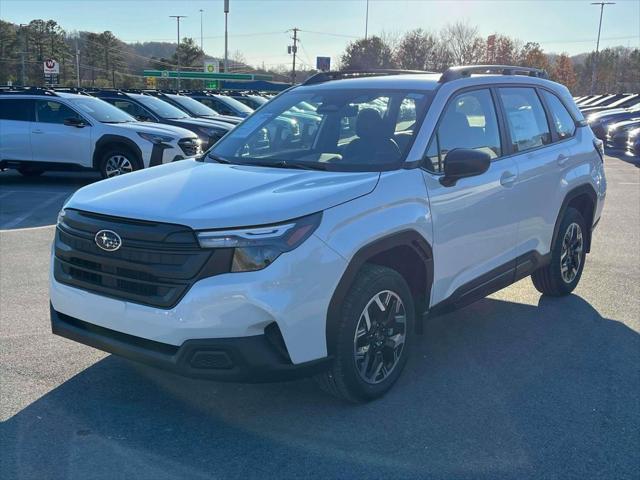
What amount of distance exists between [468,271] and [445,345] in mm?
658

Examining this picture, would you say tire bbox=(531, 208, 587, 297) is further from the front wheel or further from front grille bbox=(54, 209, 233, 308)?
the front wheel

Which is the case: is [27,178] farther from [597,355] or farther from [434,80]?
[597,355]

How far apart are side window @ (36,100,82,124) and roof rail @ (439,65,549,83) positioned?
30.3 feet

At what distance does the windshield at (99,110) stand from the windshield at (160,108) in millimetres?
1950

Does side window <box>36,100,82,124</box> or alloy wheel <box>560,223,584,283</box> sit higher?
side window <box>36,100,82,124</box>

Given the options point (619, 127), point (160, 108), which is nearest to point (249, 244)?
point (160, 108)

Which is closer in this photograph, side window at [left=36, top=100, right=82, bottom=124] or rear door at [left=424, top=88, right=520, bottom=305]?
rear door at [left=424, top=88, right=520, bottom=305]

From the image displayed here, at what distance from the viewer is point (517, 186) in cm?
488

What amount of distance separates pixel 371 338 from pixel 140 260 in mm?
1354

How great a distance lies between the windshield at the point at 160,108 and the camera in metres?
15.0

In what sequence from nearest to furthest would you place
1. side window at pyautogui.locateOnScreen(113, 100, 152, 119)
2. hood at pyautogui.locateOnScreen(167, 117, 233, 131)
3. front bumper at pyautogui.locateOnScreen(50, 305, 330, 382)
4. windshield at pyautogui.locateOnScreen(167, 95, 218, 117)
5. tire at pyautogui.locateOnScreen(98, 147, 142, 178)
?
front bumper at pyautogui.locateOnScreen(50, 305, 330, 382) → tire at pyautogui.locateOnScreen(98, 147, 142, 178) → hood at pyautogui.locateOnScreen(167, 117, 233, 131) → side window at pyautogui.locateOnScreen(113, 100, 152, 119) → windshield at pyautogui.locateOnScreen(167, 95, 218, 117)

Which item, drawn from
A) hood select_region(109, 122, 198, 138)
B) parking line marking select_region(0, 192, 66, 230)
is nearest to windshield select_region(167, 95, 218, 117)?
hood select_region(109, 122, 198, 138)

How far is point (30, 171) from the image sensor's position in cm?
1366

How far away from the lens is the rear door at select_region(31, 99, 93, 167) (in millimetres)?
12281
